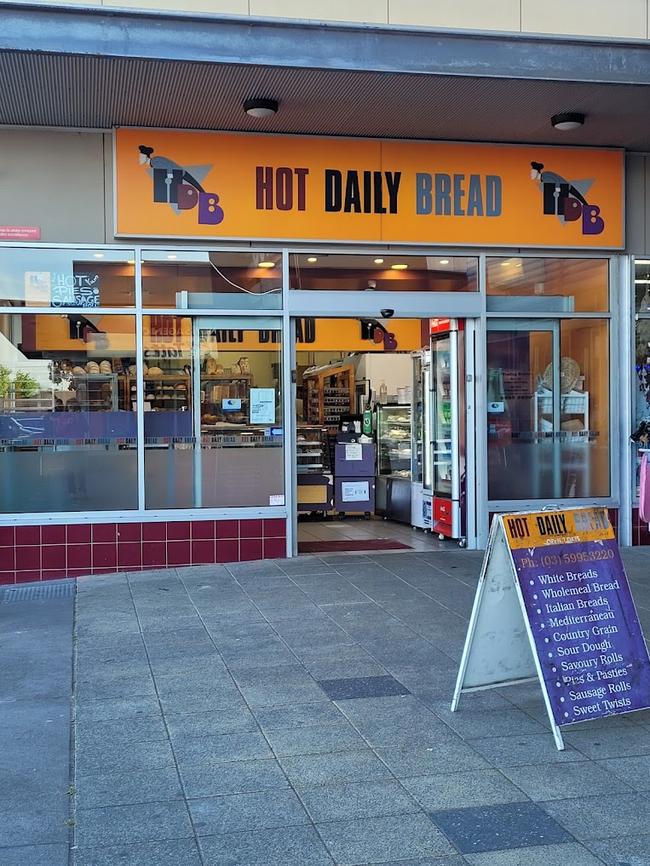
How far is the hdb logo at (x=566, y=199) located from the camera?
10.2 meters

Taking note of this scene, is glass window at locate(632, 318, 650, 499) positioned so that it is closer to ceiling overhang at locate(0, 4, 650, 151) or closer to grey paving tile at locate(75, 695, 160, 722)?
ceiling overhang at locate(0, 4, 650, 151)

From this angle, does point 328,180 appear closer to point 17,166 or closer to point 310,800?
point 17,166

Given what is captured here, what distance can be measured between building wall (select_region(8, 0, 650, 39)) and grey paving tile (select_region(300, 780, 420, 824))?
19.7 feet

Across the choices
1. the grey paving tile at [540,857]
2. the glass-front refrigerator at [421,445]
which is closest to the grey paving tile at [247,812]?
the grey paving tile at [540,857]

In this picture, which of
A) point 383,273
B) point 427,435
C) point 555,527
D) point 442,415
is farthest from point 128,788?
point 427,435

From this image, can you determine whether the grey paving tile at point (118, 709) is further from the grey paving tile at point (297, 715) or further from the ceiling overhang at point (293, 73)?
the ceiling overhang at point (293, 73)

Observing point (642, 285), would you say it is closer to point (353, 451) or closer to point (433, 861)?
point (353, 451)

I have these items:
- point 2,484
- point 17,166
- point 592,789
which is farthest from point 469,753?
point 17,166

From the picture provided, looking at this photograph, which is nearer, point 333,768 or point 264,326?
point 333,768

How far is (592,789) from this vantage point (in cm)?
433

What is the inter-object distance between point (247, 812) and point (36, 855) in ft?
2.88

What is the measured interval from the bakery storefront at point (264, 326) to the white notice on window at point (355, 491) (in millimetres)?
2736

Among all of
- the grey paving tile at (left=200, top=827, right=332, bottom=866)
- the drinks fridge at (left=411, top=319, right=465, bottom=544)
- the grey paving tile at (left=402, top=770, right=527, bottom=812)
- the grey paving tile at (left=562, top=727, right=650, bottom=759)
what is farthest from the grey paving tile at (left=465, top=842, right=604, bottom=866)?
the drinks fridge at (left=411, top=319, right=465, bottom=544)

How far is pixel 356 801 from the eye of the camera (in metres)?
4.22
